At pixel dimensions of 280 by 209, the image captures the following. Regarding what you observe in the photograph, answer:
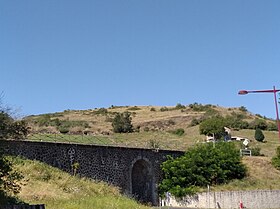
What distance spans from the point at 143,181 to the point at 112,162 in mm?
5303

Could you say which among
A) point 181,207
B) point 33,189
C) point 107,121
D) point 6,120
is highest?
point 107,121

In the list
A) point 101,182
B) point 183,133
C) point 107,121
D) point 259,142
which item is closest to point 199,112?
point 107,121

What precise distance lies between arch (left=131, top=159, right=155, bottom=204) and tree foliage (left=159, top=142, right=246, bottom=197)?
3.51ft

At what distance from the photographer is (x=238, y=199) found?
107 feet

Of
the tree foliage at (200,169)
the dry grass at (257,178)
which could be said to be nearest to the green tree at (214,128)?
the dry grass at (257,178)

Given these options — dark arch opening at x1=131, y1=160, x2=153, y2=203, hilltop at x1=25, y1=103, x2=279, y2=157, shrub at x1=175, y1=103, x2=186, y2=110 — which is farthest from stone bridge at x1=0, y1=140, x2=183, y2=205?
shrub at x1=175, y1=103, x2=186, y2=110

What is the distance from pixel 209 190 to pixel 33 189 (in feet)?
53.1

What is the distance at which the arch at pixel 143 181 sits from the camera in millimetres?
37156

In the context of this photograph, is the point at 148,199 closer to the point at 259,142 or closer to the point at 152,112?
the point at 259,142

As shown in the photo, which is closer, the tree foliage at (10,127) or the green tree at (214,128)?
the tree foliage at (10,127)

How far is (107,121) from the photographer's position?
8462cm

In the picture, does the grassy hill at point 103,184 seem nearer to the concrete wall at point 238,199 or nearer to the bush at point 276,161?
the bush at point 276,161

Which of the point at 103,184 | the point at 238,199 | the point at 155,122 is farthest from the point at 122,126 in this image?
the point at 238,199

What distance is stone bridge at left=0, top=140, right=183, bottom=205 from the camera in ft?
95.4
